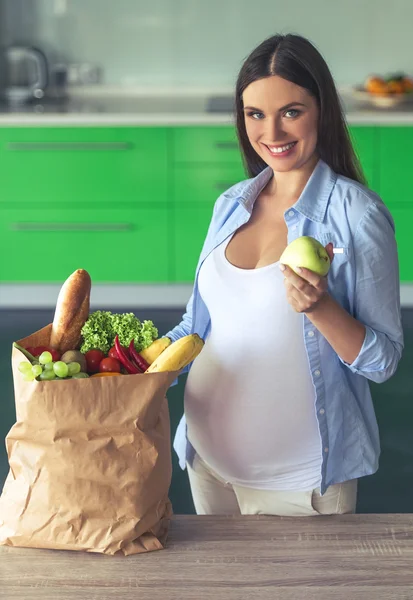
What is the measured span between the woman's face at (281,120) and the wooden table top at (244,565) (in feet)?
1.87

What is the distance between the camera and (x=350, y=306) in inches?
58.1

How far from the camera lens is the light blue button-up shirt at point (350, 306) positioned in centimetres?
144

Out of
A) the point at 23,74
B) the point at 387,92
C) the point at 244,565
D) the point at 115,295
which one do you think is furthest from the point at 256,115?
the point at 23,74

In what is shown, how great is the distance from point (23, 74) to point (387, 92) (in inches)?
76.1

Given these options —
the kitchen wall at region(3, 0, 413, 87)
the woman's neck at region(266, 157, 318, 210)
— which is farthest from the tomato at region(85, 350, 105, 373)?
the kitchen wall at region(3, 0, 413, 87)

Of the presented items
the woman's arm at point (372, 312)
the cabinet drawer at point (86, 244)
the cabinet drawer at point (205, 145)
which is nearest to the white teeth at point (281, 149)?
the woman's arm at point (372, 312)

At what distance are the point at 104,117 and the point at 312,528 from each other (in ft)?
11.4

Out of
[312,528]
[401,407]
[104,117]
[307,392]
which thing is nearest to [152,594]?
[312,528]

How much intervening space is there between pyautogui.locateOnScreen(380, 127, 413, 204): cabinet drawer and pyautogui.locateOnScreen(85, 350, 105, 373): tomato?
349 centimetres

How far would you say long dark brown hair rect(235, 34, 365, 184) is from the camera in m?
1.48

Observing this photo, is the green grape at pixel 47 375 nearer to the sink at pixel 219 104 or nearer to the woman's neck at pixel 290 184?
the woman's neck at pixel 290 184

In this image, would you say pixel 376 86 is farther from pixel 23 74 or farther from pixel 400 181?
pixel 23 74

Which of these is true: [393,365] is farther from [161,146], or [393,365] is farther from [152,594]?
[161,146]

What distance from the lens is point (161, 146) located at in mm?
4586
